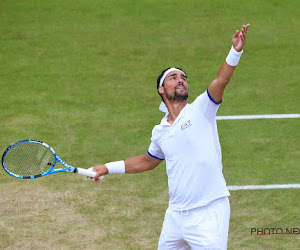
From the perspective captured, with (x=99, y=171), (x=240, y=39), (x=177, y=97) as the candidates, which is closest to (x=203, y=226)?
(x=177, y=97)

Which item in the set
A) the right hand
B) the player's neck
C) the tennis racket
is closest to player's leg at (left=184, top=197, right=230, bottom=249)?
the player's neck

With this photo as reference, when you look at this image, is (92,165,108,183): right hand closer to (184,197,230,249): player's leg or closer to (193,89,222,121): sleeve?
(184,197,230,249): player's leg

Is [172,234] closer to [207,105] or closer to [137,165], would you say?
[137,165]

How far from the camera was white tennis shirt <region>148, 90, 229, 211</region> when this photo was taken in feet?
23.3

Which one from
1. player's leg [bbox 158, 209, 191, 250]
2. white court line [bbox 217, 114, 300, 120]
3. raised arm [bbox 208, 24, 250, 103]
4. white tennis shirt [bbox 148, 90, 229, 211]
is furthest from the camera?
white court line [bbox 217, 114, 300, 120]

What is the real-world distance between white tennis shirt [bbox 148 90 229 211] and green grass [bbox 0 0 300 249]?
2.08 metres

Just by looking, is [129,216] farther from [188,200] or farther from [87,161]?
[188,200]

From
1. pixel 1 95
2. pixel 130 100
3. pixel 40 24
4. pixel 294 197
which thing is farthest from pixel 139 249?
pixel 40 24

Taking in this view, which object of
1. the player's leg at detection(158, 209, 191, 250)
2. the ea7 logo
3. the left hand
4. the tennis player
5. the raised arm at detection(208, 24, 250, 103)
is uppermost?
the left hand

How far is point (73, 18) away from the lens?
17.2 m

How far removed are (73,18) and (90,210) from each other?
850 centimetres

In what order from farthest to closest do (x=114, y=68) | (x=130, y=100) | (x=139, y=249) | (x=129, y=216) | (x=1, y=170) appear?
(x=114, y=68) < (x=130, y=100) < (x=1, y=170) < (x=129, y=216) < (x=139, y=249)

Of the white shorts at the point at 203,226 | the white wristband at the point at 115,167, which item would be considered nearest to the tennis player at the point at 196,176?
the white shorts at the point at 203,226

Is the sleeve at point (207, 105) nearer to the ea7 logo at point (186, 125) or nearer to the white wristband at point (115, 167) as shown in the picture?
the ea7 logo at point (186, 125)
